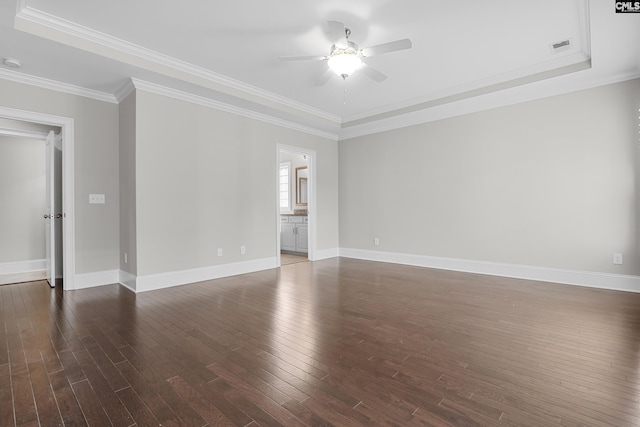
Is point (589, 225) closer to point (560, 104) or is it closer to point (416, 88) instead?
point (560, 104)

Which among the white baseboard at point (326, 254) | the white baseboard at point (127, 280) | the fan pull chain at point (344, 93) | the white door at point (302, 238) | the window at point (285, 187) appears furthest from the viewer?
the window at point (285, 187)

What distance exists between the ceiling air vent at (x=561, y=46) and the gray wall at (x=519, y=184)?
2.82 ft

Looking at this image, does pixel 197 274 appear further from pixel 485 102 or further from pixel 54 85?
pixel 485 102

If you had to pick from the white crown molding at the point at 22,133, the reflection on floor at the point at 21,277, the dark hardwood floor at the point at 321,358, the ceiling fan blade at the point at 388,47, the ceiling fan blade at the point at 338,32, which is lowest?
the dark hardwood floor at the point at 321,358

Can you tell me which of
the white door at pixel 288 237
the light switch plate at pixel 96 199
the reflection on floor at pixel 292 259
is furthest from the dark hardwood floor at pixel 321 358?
the white door at pixel 288 237

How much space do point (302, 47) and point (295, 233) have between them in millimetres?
4565

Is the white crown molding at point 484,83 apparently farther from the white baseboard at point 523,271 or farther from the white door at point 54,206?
the white door at point 54,206

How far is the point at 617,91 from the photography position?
379 centimetres

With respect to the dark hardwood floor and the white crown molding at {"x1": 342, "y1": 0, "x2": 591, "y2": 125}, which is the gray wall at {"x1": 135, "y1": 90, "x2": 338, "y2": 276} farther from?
the white crown molding at {"x1": 342, "y1": 0, "x2": 591, "y2": 125}

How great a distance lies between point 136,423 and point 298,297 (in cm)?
222

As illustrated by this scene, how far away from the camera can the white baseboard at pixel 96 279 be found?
4.04 metres

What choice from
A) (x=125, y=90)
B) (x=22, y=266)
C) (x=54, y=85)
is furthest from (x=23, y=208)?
(x=125, y=90)

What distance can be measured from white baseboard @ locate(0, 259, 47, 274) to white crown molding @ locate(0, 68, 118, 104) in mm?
3288

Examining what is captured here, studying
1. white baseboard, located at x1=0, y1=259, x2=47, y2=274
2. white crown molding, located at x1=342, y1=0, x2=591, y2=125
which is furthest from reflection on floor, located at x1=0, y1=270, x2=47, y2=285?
white crown molding, located at x1=342, y1=0, x2=591, y2=125
